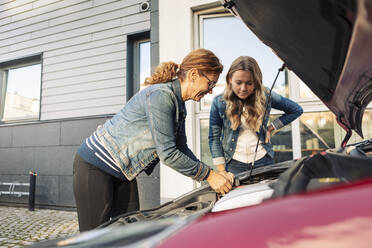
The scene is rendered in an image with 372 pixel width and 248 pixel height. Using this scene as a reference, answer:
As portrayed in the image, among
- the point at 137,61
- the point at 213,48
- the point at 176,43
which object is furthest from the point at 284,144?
the point at 137,61

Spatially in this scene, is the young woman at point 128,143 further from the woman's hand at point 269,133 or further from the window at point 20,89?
the window at point 20,89

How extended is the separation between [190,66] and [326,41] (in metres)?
0.84

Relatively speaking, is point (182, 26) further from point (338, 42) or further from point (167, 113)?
point (338, 42)

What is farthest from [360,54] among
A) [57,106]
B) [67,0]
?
[67,0]

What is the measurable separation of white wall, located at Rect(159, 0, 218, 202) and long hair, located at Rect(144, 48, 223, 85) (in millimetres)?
2323

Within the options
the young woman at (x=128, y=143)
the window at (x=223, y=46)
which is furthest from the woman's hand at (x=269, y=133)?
the window at (x=223, y=46)

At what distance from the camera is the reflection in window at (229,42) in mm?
4129

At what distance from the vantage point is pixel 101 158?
1.70 metres

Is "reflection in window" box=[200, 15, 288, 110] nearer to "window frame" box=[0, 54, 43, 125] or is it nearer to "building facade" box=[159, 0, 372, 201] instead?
"building facade" box=[159, 0, 372, 201]

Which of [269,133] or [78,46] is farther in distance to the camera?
[78,46]

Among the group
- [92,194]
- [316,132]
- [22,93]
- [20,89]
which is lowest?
[92,194]

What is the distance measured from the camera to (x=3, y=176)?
5.89 m

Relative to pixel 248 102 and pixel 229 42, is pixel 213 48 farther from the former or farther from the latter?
pixel 248 102

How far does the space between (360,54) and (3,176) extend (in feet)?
22.8
